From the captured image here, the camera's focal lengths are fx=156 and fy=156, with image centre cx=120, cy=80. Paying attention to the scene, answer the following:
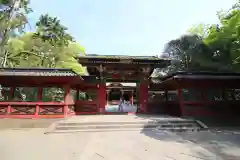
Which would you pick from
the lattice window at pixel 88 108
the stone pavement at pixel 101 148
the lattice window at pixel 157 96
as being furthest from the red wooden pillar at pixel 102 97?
the stone pavement at pixel 101 148

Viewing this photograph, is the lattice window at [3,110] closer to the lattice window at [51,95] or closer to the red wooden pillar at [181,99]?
the lattice window at [51,95]

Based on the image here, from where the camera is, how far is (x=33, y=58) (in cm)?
1952

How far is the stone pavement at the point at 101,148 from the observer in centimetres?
402

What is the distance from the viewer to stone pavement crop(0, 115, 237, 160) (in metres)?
4.02

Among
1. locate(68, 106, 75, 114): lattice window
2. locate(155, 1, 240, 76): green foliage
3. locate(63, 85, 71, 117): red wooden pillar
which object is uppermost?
locate(155, 1, 240, 76): green foliage

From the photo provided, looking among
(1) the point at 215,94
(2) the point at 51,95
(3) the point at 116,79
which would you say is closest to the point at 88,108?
(2) the point at 51,95

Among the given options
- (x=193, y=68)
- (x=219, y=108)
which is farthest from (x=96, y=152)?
(x=193, y=68)

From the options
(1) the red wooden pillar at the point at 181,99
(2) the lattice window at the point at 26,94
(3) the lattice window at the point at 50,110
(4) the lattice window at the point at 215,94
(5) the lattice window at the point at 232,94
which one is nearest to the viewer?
(3) the lattice window at the point at 50,110

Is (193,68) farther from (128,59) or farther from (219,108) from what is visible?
(128,59)

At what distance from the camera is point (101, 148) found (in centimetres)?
469

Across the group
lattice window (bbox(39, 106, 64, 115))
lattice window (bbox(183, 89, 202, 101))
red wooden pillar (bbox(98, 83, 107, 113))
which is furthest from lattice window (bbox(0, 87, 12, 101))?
lattice window (bbox(183, 89, 202, 101))

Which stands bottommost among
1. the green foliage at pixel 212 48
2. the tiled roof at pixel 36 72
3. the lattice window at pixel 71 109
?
the lattice window at pixel 71 109

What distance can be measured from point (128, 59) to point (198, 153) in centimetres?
778

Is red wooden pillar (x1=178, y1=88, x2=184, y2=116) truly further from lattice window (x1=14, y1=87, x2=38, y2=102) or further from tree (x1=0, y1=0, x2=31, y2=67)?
tree (x1=0, y1=0, x2=31, y2=67)
